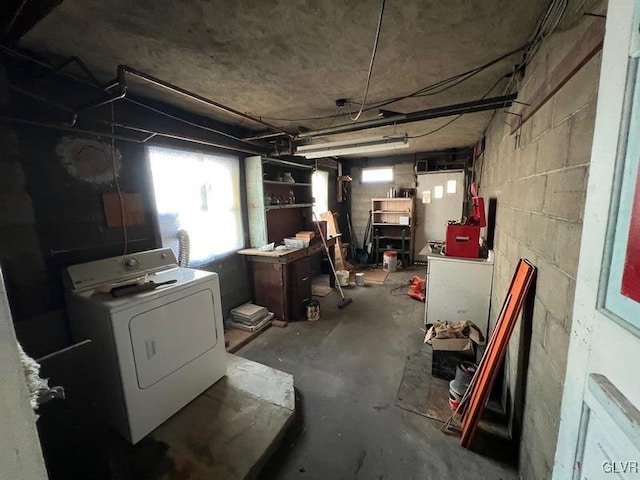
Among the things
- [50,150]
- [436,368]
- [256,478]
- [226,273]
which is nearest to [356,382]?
[436,368]

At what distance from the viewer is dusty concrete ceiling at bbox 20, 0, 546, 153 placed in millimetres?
1227

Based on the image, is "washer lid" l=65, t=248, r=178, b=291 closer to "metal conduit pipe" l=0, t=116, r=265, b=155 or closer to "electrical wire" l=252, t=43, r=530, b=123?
"metal conduit pipe" l=0, t=116, r=265, b=155

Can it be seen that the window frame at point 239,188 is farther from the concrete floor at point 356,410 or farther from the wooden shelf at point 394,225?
the wooden shelf at point 394,225

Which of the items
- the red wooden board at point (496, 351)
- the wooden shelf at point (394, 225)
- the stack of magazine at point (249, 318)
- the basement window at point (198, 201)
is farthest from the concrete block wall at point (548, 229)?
the wooden shelf at point (394, 225)

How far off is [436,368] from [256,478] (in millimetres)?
1582

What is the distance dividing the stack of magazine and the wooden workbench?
0.16m

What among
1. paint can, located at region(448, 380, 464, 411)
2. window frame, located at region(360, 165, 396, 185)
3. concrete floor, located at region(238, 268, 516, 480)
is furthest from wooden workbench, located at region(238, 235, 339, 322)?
window frame, located at region(360, 165, 396, 185)

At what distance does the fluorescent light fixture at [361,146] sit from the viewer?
2.62 metres

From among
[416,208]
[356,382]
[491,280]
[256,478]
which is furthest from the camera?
[416,208]

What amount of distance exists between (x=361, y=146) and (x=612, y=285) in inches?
97.4

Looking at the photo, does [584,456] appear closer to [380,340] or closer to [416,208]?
[380,340]

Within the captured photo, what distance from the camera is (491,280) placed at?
252 cm

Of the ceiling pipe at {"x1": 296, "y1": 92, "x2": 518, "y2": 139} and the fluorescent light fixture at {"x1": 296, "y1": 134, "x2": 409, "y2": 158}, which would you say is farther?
the fluorescent light fixture at {"x1": 296, "y1": 134, "x2": 409, "y2": 158}

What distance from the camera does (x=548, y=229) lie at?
1.22 m
